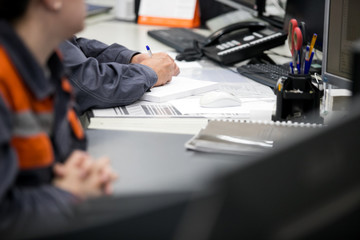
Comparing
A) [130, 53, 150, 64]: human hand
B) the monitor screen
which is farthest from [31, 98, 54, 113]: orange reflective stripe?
the monitor screen

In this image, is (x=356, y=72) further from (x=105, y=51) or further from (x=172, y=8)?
(x=172, y=8)

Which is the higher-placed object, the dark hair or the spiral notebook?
the dark hair

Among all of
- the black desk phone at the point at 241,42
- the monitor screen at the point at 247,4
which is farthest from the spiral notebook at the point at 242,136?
the monitor screen at the point at 247,4

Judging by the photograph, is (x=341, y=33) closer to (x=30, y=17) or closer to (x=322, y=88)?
(x=322, y=88)

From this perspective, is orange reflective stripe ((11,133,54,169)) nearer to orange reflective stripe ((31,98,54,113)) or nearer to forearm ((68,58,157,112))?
orange reflective stripe ((31,98,54,113))

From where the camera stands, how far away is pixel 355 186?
515 millimetres

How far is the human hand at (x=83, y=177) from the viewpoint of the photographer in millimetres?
833

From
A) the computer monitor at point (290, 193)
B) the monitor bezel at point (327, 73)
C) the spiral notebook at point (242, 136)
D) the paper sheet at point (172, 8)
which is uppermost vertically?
the computer monitor at point (290, 193)

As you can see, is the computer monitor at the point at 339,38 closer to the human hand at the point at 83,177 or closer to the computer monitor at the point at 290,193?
the human hand at the point at 83,177

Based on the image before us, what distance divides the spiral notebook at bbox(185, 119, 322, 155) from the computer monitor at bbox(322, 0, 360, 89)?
27 centimetres

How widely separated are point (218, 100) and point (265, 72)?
0.39 m

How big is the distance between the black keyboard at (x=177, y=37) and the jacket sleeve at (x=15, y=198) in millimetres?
1367

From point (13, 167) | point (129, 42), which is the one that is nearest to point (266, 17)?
point (129, 42)

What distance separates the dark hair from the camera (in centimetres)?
79
